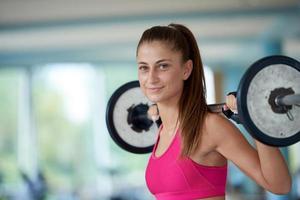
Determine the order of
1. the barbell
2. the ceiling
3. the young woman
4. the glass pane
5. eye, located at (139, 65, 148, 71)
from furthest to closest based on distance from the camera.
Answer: the glass pane < the ceiling < eye, located at (139, 65, 148, 71) < the young woman < the barbell

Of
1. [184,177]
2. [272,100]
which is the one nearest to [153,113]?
[184,177]

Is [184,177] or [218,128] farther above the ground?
[218,128]

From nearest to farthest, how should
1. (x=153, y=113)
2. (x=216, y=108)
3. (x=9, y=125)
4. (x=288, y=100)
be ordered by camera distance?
(x=288, y=100)
(x=216, y=108)
(x=153, y=113)
(x=9, y=125)

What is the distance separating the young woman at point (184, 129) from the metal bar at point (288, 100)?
0.10m

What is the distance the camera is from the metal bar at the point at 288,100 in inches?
41.3

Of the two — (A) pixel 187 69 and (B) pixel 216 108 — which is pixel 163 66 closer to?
(A) pixel 187 69

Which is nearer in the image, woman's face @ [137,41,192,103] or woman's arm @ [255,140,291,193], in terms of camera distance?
woman's arm @ [255,140,291,193]

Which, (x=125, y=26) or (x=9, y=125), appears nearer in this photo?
(x=125, y=26)

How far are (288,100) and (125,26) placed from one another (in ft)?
13.6

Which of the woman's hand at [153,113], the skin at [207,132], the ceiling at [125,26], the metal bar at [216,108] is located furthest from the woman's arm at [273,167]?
the ceiling at [125,26]

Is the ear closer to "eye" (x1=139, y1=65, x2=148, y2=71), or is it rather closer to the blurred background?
"eye" (x1=139, y1=65, x2=148, y2=71)

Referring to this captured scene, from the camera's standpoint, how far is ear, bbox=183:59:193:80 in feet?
4.07

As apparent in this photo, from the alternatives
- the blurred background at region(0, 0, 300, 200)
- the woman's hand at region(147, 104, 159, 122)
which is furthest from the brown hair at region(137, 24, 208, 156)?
the blurred background at region(0, 0, 300, 200)

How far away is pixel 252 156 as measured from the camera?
1098mm
